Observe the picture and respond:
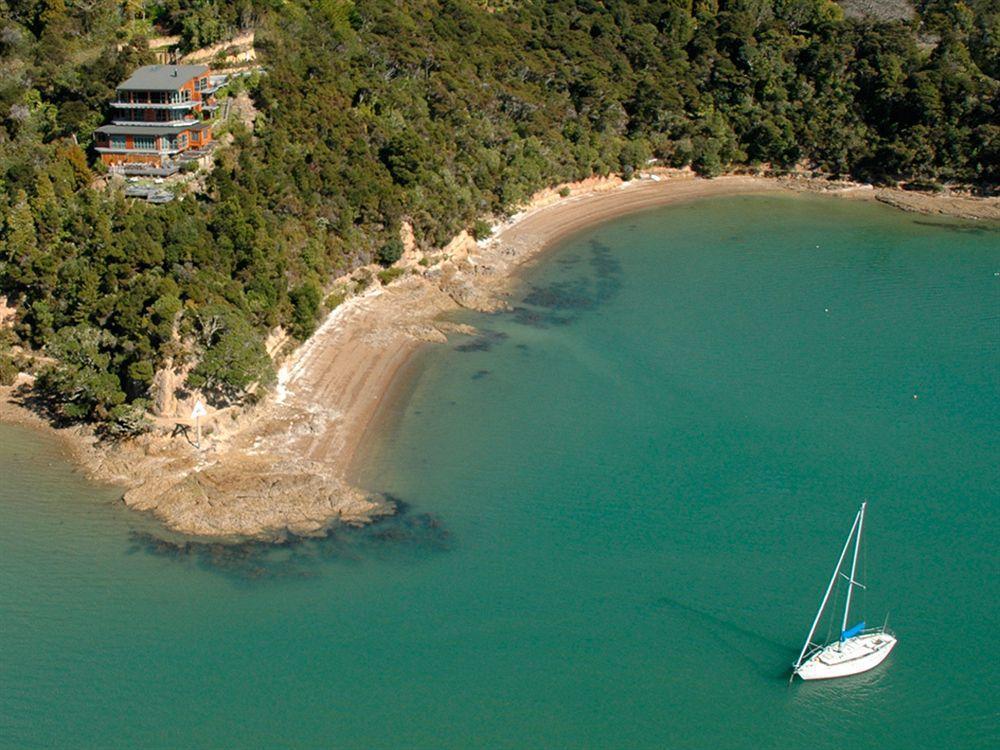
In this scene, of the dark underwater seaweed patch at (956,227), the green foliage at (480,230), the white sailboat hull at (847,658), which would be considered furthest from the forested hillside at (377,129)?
the white sailboat hull at (847,658)

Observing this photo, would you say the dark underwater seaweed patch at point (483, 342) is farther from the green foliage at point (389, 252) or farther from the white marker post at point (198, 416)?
the white marker post at point (198, 416)

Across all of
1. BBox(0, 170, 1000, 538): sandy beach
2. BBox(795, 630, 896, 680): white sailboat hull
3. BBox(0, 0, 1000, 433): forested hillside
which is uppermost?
BBox(0, 0, 1000, 433): forested hillside

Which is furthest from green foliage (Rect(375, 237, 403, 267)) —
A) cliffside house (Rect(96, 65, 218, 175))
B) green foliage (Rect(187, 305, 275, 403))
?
green foliage (Rect(187, 305, 275, 403))

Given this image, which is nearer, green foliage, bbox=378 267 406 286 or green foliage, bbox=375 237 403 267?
green foliage, bbox=378 267 406 286

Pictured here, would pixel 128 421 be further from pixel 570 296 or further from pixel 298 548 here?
pixel 570 296

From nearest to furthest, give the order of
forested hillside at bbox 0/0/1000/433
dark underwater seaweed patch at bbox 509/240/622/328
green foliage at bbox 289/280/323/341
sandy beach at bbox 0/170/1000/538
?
sandy beach at bbox 0/170/1000/538, forested hillside at bbox 0/0/1000/433, green foliage at bbox 289/280/323/341, dark underwater seaweed patch at bbox 509/240/622/328

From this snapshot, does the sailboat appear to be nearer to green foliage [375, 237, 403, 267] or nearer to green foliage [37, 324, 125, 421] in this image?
green foliage [37, 324, 125, 421]

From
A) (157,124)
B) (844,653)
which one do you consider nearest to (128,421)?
(157,124)
